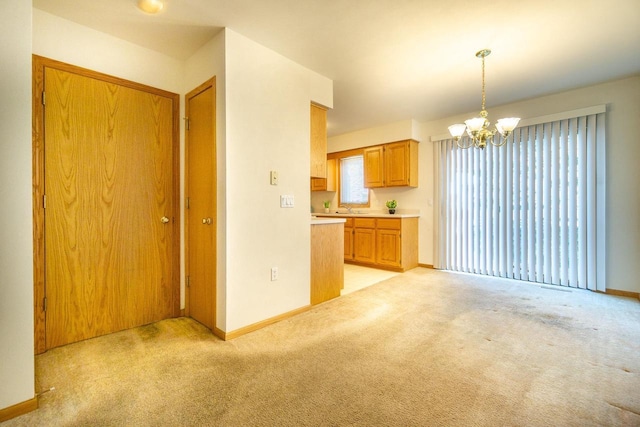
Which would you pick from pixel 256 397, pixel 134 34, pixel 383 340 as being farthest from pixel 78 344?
pixel 134 34

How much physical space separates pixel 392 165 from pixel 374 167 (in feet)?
1.26

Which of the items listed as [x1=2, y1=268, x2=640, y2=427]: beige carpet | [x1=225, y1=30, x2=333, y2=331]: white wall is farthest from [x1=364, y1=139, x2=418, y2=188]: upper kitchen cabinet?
[x1=2, y1=268, x2=640, y2=427]: beige carpet

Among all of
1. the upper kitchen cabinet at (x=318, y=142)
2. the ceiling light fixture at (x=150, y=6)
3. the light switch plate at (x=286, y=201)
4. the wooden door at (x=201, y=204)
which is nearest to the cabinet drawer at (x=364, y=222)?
the upper kitchen cabinet at (x=318, y=142)

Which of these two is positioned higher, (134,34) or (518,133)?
(134,34)

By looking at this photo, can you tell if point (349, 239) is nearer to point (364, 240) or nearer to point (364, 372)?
point (364, 240)

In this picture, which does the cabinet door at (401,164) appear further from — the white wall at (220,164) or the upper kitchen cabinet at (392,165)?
the white wall at (220,164)

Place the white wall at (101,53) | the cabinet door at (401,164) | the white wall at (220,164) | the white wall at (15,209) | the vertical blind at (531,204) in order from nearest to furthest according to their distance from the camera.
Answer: the white wall at (15,209) → the white wall at (101,53) → the white wall at (220,164) → the vertical blind at (531,204) → the cabinet door at (401,164)

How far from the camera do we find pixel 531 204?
12.9ft

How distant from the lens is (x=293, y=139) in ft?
9.20

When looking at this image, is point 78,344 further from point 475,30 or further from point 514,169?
point 514,169

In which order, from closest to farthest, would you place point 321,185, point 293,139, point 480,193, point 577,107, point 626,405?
→ point 626,405 → point 293,139 → point 577,107 → point 480,193 → point 321,185

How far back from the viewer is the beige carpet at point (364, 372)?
143 cm

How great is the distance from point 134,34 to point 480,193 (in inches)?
183

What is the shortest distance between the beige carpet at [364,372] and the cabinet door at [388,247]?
1.82 meters
